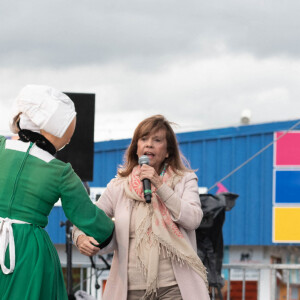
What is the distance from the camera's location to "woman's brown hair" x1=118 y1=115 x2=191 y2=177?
12.7ft

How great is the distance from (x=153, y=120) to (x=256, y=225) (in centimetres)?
1353

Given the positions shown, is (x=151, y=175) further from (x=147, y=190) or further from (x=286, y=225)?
(x=286, y=225)

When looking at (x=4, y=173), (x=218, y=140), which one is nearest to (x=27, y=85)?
(x=4, y=173)

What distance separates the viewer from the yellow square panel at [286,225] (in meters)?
16.6

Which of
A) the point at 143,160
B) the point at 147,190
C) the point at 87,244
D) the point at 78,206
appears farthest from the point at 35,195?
the point at 143,160

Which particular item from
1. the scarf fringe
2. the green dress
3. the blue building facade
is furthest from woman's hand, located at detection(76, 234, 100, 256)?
the blue building facade

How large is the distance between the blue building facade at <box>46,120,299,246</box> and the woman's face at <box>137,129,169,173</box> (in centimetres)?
1307

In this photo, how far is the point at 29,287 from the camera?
9.20 feet

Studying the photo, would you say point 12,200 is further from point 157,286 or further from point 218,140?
point 218,140

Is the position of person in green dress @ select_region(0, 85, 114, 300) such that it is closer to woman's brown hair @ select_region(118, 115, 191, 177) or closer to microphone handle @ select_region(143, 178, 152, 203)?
microphone handle @ select_region(143, 178, 152, 203)

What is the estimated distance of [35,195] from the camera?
2.89 metres

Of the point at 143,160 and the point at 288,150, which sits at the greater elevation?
the point at 288,150

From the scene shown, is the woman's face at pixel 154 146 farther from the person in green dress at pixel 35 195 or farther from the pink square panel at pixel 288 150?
the pink square panel at pixel 288 150

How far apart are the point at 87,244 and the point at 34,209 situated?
1.68 ft
